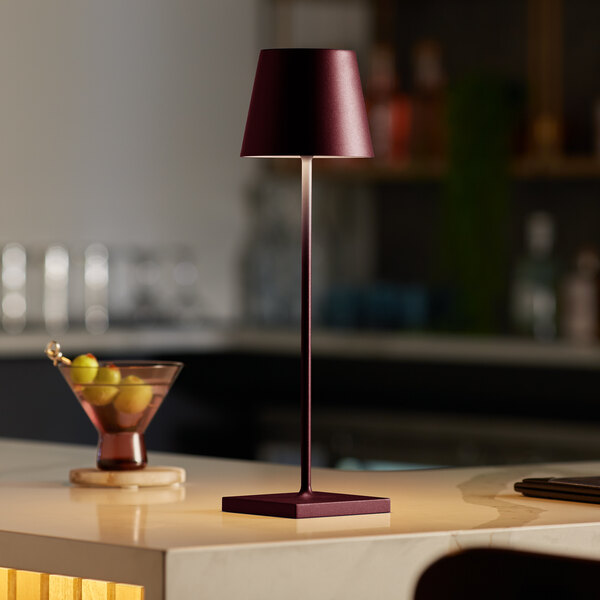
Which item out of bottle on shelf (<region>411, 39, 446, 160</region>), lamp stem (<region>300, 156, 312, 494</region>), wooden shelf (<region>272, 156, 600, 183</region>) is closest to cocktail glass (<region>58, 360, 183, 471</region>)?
lamp stem (<region>300, 156, 312, 494</region>)

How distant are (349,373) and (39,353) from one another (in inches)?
35.7

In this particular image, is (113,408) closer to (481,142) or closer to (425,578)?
(425,578)

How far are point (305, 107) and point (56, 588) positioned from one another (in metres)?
0.58

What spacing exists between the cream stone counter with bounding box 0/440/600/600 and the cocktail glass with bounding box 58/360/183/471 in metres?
0.07

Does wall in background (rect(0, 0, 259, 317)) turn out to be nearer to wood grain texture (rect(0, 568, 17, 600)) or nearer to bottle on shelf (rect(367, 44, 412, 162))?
bottle on shelf (rect(367, 44, 412, 162))

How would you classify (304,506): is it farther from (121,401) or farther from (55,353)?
(55,353)

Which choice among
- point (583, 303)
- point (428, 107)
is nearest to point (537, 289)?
point (583, 303)

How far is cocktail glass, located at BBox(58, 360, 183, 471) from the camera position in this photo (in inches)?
63.9

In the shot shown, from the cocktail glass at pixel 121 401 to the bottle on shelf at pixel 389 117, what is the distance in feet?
9.10

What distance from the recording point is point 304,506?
138cm

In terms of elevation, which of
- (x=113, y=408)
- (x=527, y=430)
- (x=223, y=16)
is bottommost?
(x=527, y=430)

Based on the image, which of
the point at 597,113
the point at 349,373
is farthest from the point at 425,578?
the point at 597,113

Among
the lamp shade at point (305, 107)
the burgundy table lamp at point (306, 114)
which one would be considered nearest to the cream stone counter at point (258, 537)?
the burgundy table lamp at point (306, 114)

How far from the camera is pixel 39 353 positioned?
366 centimetres
